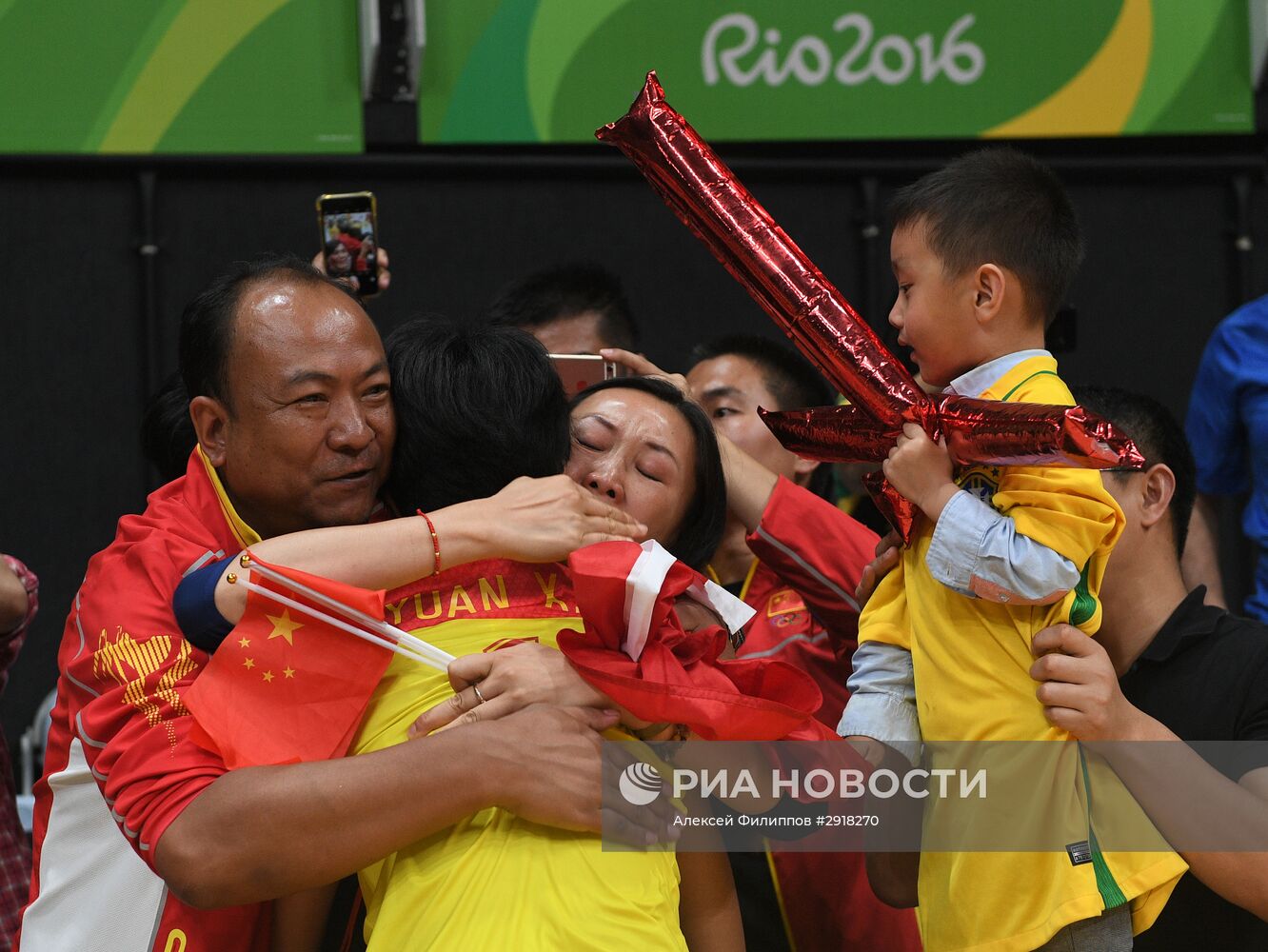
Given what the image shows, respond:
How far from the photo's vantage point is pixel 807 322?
2.06m

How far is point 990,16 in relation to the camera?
433 cm

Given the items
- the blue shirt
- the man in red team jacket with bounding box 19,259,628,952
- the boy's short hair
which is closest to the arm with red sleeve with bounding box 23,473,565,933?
the man in red team jacket with bounding box 19,259,628,952

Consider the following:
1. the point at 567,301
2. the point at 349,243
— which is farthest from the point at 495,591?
the point at 567,301

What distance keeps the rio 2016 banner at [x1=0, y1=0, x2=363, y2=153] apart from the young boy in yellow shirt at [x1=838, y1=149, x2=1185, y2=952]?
2.38 m

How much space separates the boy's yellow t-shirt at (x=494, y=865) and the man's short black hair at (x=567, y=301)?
1.51m

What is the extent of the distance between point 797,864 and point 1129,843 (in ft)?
1.98

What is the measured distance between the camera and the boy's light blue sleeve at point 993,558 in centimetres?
187

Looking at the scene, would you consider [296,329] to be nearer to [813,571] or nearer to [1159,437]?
[813,571]

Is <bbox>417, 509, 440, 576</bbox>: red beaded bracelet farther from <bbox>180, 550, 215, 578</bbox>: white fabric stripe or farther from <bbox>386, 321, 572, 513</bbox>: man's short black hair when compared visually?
<bbox>180, 550, 215, 578</bbox>: white fabric stripe

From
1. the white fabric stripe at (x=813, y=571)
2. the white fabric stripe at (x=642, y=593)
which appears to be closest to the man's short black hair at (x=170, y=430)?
A: the white fabric stripe at (x=813, y=571)

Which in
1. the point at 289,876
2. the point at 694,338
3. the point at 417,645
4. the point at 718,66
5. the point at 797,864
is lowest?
the point at 797,864

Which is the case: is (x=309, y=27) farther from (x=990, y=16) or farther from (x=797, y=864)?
(x=797, y=864)

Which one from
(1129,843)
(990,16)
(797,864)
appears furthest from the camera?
(990,16)

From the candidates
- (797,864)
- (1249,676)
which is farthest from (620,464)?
(1249,676)
